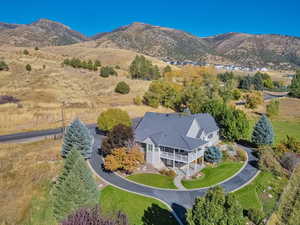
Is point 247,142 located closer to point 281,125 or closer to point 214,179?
point 214,179

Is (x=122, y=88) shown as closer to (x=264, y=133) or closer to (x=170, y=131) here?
(x=170, y=131)

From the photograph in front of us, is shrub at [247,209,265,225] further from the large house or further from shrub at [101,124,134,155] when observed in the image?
shrub at [101,124,134,155]

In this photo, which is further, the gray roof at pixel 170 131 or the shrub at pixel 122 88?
the shrub at pixel 122 88

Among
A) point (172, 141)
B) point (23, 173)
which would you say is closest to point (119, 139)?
point (172, 141)

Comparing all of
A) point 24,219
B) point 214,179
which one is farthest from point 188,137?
point 24,219

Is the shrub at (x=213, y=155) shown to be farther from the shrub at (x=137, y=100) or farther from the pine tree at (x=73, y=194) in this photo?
the shrub at (x=137, y=100)

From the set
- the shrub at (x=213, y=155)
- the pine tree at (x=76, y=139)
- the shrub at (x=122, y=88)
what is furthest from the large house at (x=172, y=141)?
the shrub at (x=122, y=88)
